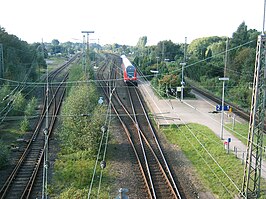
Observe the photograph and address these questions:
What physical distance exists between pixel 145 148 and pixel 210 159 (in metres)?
4.05

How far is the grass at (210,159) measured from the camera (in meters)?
15.8

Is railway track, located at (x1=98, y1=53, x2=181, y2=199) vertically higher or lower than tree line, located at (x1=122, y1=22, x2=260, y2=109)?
lower

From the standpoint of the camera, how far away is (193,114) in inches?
1172

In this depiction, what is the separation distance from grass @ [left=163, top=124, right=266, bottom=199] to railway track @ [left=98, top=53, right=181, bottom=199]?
147 centimetres

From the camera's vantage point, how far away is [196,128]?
24.8 metres

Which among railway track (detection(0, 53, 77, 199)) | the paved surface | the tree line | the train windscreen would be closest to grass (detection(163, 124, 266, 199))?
the paved surface

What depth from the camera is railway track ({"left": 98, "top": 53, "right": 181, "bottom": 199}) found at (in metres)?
15.7

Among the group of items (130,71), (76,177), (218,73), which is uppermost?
(130,71)

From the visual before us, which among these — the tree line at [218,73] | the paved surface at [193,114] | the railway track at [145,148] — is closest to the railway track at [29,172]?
the railway track at [145,148]

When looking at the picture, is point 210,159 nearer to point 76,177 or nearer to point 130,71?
point 76,177

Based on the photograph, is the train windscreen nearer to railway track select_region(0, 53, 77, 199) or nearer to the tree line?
the tree line

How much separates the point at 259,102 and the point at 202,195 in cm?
455

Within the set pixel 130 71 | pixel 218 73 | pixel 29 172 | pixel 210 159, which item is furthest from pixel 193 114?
pixel 218 73

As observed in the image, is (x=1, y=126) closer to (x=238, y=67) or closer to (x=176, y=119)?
(x=176, y=119)
